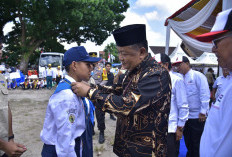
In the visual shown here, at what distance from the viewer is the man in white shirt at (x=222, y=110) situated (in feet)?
→ 3.33

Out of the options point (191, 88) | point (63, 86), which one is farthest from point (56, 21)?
point (63, 86)

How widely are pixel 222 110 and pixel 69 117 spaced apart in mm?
1202

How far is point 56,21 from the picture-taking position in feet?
62.8

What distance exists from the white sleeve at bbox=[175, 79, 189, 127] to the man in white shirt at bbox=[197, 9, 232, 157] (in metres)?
1.94

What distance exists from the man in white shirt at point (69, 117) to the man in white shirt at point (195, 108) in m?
2.44

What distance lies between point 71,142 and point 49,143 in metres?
0.26

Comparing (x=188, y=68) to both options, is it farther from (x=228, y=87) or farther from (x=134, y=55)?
(x=228, y=87)

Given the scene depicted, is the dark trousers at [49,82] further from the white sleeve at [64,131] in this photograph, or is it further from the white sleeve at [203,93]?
the white sleeve at [64,131]

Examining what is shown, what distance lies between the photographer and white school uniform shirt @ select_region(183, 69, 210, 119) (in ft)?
11.7

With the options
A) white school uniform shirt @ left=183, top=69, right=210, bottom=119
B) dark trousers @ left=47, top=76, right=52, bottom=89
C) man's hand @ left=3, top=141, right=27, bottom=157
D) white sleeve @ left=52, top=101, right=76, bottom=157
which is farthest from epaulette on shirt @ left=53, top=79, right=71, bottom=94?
dark trousers @ left=47, top=76, right=52, bottom=89

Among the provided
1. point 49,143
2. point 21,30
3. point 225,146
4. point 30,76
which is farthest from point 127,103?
point 21,30

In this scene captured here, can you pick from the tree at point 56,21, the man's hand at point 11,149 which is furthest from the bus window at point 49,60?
the man's hand at point 11,149

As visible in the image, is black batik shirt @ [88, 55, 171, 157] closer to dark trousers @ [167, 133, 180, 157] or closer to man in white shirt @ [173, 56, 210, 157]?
dark trousers @ [167, 133, 180, 157]

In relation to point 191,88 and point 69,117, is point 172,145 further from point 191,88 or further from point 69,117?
point 69,117
